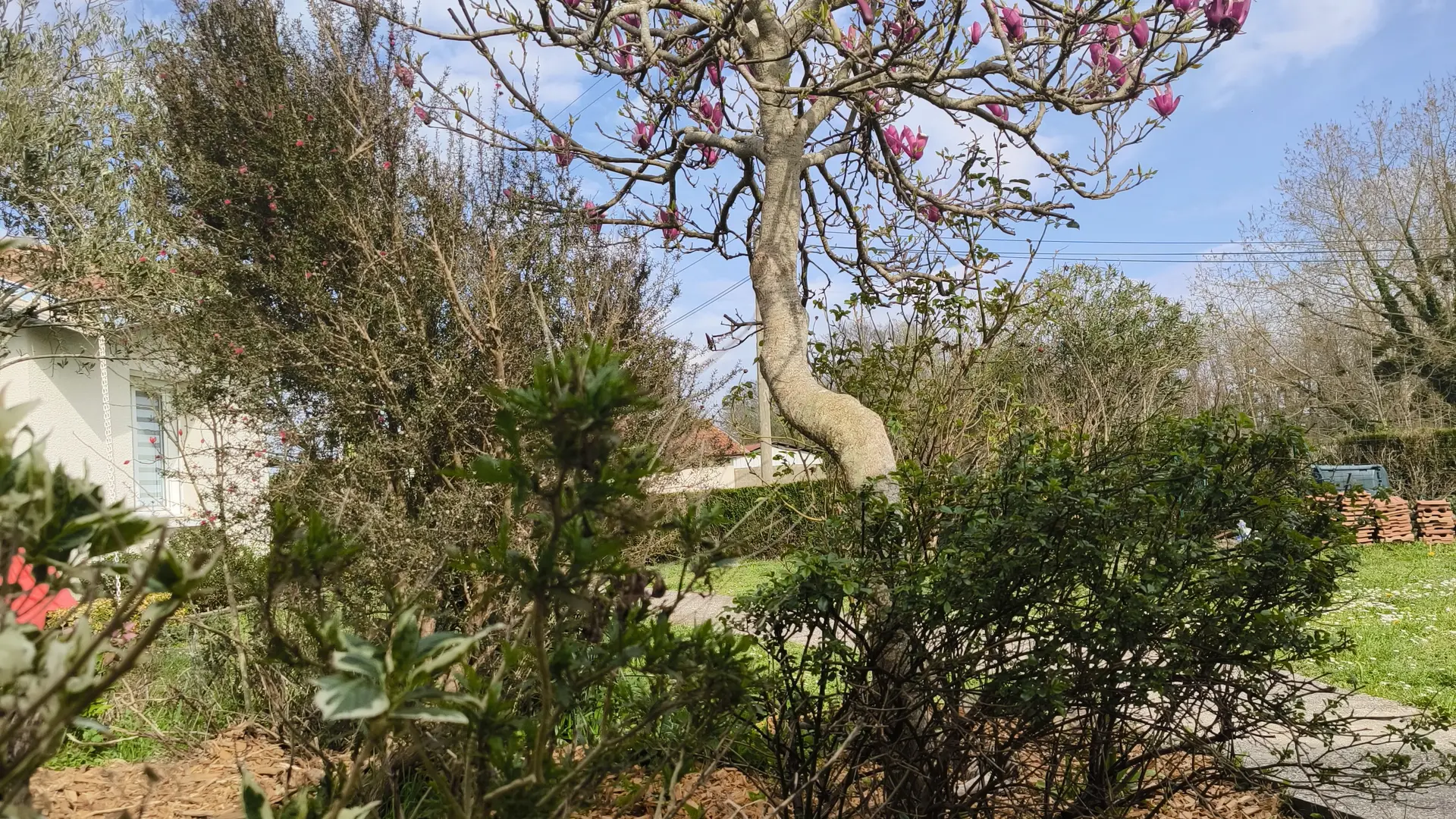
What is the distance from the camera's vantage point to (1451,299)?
1927 cm

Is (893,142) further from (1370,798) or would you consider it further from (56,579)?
(56,579)

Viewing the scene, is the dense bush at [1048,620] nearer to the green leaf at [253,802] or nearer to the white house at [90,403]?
the green leaf at [253,802]

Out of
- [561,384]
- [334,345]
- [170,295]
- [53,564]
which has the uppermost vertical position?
[170,295]

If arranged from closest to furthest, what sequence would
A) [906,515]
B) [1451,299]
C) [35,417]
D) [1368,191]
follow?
[906,515]
[35,417]
[1451,299]
[1368,191]

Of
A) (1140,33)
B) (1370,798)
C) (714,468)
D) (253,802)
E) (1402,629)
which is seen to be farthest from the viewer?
(714,468)

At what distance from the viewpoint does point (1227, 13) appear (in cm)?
310

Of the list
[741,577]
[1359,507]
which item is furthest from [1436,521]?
[1359,507]

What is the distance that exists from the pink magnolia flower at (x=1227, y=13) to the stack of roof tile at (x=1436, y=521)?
515 inches

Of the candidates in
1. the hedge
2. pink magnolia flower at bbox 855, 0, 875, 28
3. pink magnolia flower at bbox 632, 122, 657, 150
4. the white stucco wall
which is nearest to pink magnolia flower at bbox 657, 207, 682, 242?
pink magnolia flower at bbox 632, 122, 657, 150

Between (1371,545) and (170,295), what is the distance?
1460 centimetres

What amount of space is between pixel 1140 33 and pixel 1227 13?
28 centimetres

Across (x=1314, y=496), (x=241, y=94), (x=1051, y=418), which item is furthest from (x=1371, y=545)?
(x=241, y=94)

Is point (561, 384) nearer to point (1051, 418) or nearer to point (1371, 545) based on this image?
point (1051, 418)

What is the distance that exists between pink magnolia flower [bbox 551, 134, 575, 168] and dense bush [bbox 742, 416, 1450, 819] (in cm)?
225
